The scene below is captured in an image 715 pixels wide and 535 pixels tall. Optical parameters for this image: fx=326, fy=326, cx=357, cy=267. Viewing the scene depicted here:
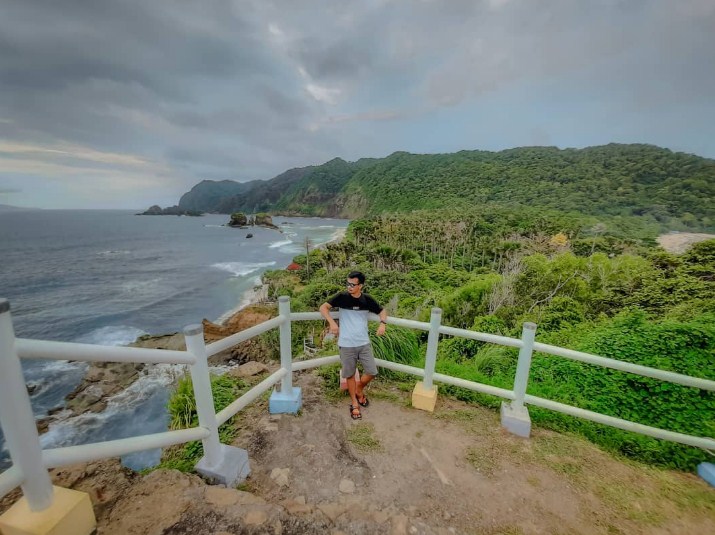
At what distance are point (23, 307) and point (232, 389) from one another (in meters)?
38.3

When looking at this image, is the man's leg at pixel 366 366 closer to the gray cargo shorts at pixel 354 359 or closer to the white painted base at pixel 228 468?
the gray cargo shorts at pixel 354 359

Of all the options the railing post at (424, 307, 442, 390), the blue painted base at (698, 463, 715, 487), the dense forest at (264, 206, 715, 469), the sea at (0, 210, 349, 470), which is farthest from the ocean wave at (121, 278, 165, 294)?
the blue painted base at (698, 463, 715, 487)

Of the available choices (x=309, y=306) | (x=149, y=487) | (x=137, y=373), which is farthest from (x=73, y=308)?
(x=149, y=487)

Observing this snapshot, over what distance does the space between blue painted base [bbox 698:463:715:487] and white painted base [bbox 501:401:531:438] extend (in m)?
1.56

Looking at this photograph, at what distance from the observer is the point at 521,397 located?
362cm

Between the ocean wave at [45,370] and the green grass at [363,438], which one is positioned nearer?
the green grass at [363,438]

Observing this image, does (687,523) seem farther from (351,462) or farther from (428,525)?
(351,462)

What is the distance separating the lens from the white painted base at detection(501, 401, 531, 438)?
11.5 feet

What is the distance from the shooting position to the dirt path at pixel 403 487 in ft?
7.18

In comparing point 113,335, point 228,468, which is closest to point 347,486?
point 228,468

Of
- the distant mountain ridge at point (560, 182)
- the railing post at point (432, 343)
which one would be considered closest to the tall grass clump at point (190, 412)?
the railing post at point (432, 343)

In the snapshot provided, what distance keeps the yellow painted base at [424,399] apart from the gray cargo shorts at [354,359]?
0.67 m

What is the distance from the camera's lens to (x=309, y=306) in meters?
19.8

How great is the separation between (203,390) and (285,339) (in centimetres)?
106
